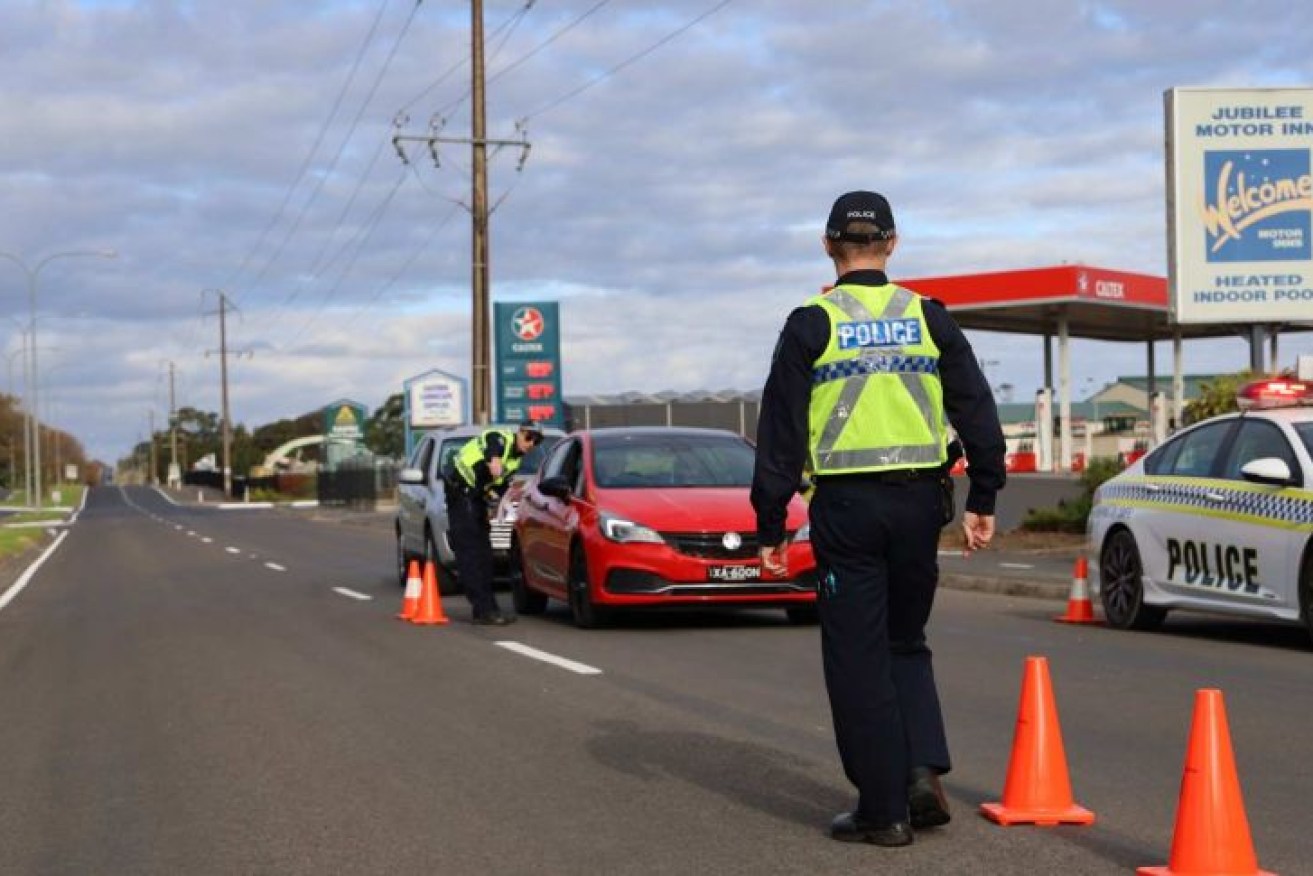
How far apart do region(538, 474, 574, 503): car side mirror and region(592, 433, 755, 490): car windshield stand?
A: 256mm

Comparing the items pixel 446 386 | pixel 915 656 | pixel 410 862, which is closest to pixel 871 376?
pixel 915 656

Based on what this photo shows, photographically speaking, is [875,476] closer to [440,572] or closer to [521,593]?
[521,593]

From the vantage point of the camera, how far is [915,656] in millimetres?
6004

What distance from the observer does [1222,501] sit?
12016mm

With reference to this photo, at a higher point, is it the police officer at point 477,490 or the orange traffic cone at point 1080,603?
the police officer at point 477,490

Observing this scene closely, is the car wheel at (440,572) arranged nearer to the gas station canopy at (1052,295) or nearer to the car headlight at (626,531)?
the car headlight at (626,531)

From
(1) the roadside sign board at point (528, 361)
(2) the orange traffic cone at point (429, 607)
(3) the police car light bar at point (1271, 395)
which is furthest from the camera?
(1) the roadside sign board at point (528, 361)

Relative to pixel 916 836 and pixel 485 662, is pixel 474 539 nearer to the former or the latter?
pixel 485 662

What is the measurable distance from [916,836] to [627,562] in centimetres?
724

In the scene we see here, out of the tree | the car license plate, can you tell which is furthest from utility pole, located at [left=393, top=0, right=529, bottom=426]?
the tree

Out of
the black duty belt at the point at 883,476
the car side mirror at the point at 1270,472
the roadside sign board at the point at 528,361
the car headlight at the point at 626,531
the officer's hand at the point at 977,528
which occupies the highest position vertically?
the roadside sign board at the point at 528,361

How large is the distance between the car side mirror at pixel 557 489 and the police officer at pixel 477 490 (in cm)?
51

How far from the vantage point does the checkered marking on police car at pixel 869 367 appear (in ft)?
19.4

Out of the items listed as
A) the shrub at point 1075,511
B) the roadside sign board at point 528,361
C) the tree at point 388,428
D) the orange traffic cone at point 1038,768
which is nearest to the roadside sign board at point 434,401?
the roadside sign board at point 528,361
